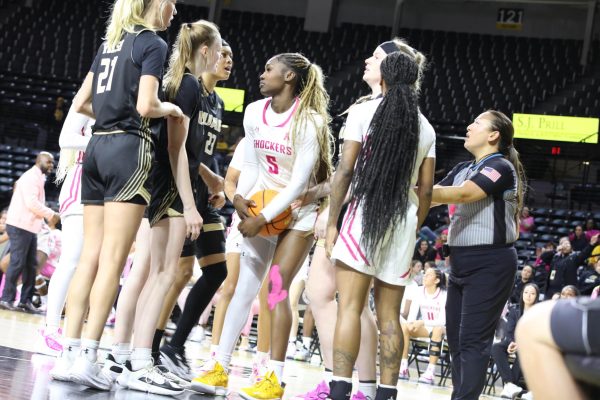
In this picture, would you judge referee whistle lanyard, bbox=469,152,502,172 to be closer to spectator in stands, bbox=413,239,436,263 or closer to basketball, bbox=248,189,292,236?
basketball, bbox=248,189,292,236

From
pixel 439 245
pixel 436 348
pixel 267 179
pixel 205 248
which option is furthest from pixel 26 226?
pixel 439 245

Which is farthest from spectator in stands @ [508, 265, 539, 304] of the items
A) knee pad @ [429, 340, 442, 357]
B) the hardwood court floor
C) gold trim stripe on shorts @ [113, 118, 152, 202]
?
gold trim stripe on shorts @ [113, 118, 152, 202]

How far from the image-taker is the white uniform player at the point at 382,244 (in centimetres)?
331

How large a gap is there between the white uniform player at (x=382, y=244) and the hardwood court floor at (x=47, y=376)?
0.89m

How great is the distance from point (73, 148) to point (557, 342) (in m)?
3.17

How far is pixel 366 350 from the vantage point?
359 cm

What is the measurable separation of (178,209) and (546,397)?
8.05 ft

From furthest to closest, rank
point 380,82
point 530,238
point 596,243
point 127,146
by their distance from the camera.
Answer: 1. point 530,238
2. point 596,243
3. point 380,82
4. point 127,146

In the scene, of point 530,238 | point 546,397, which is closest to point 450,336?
point 546,397

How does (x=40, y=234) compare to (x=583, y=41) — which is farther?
(x=583, y=41)

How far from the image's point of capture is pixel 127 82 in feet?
11.3

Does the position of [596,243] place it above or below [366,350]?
above

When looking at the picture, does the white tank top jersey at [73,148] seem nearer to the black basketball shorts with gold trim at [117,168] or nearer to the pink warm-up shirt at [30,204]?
the black basketball shorts with gold trim at [117,168]

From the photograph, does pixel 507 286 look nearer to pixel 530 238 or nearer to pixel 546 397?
pixel 546 397
